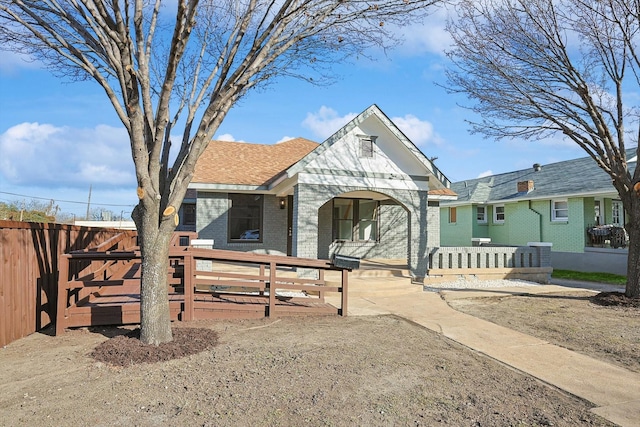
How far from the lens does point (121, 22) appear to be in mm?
4984

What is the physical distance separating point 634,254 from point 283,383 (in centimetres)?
972

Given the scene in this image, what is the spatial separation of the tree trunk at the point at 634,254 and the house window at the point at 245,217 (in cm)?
1072

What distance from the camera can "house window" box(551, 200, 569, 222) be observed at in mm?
19344

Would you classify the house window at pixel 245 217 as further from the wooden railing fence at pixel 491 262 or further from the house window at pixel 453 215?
the house window at pixel 453 215

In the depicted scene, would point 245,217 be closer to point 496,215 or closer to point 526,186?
point 526,186

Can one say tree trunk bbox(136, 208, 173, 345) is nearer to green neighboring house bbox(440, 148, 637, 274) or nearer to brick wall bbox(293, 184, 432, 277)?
brick wall bbox(293, 184, 432, 277)

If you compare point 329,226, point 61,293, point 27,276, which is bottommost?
point 61,293

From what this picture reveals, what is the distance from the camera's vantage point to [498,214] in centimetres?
2384

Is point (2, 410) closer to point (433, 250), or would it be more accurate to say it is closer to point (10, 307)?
point (10, 307)

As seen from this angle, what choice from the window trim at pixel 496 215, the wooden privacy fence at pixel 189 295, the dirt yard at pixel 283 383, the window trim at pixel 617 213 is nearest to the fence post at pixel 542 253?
the dirt yard at pixel 283 383

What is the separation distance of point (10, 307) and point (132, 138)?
2812 mm

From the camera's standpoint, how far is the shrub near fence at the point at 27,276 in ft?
17.7

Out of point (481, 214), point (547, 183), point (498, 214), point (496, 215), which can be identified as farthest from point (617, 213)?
point (481, 214)


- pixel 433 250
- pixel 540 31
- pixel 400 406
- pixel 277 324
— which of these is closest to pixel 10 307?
pixel 277 324
